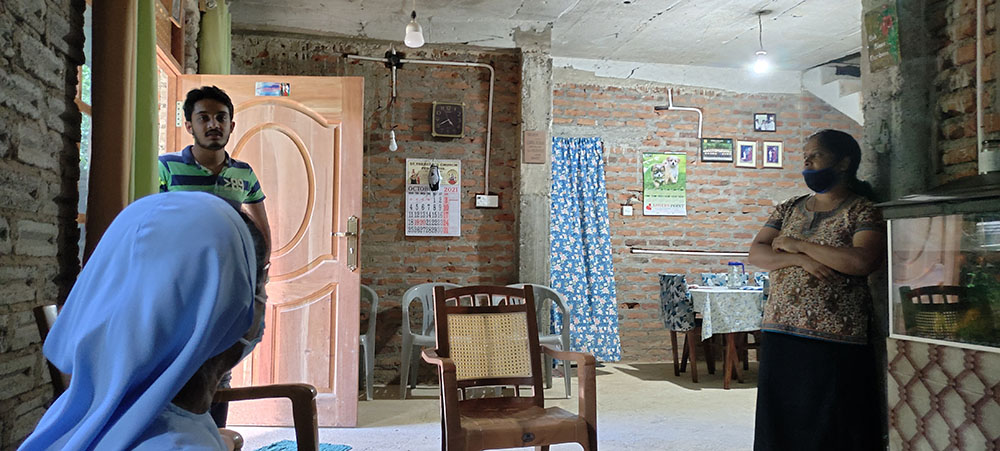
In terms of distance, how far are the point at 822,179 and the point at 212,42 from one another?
3620mm

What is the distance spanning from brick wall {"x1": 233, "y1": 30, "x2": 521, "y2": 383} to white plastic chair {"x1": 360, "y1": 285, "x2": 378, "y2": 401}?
0.17 m

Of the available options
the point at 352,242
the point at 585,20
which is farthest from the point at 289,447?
the point at 585,20

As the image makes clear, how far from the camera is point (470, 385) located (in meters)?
2.70

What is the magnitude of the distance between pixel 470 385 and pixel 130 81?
5.67ft

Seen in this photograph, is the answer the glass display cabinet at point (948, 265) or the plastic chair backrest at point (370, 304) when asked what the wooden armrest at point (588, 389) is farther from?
the plastic chair backrest at point (370, 304)

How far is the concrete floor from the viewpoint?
3600 millimetres

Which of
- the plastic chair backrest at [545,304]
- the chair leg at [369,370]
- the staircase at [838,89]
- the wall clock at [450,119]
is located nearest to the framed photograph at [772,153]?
the staircase at [838,89]

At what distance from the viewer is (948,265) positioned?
1990mm

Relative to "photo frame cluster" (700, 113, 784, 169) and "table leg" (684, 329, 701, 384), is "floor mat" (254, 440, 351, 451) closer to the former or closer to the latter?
"table leg" (684, 329, 701, 384)

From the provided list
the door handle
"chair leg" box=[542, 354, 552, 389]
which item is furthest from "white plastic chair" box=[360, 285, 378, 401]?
"chair leg" box=[542, 354, 552, 389]

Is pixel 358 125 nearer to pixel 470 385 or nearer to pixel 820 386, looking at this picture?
pixel 470 385

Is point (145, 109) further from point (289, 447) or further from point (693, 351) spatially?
point (693, 351)

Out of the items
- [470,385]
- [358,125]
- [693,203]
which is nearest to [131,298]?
[470,385]

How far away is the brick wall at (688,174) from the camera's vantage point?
21.7ft
